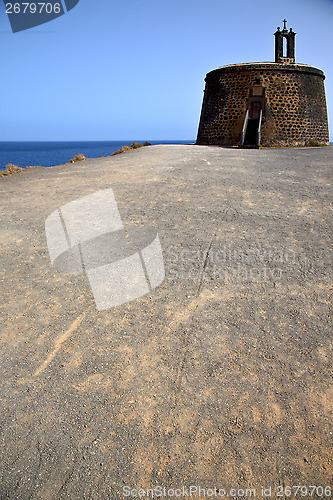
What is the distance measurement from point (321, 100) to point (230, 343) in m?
22.3

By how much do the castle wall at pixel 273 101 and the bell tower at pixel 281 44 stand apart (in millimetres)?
890

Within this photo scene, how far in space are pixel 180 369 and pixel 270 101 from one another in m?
19.9

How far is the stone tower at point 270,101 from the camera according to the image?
1970 centimetres

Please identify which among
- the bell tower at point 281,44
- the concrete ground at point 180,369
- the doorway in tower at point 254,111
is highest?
the bell tower at point 281,44

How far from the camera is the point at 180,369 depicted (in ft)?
9.93

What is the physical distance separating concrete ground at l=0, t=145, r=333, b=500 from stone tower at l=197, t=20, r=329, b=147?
15.8 meters

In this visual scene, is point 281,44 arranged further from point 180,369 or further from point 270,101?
point 180,369

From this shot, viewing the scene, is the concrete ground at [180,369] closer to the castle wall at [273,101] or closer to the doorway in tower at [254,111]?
the doorway in tower at [254,111]

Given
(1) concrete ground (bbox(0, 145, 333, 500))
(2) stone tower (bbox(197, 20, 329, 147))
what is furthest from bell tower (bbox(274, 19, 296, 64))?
(1) concrete ground (bbox(0, 145, 333, 500))

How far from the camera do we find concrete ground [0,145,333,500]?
7.46 feet

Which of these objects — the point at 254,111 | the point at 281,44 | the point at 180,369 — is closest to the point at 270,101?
the point at 254,111

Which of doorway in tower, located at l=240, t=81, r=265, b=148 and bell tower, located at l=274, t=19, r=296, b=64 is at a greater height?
bell tower, located at l=274, t=19, r=296, b=64

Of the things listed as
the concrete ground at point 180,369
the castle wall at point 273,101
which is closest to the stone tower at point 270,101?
the castle wall at point 273,101

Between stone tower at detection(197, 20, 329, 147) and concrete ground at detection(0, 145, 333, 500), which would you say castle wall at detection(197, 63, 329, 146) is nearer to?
stone tower at detection(197, 20, 329, 147)
